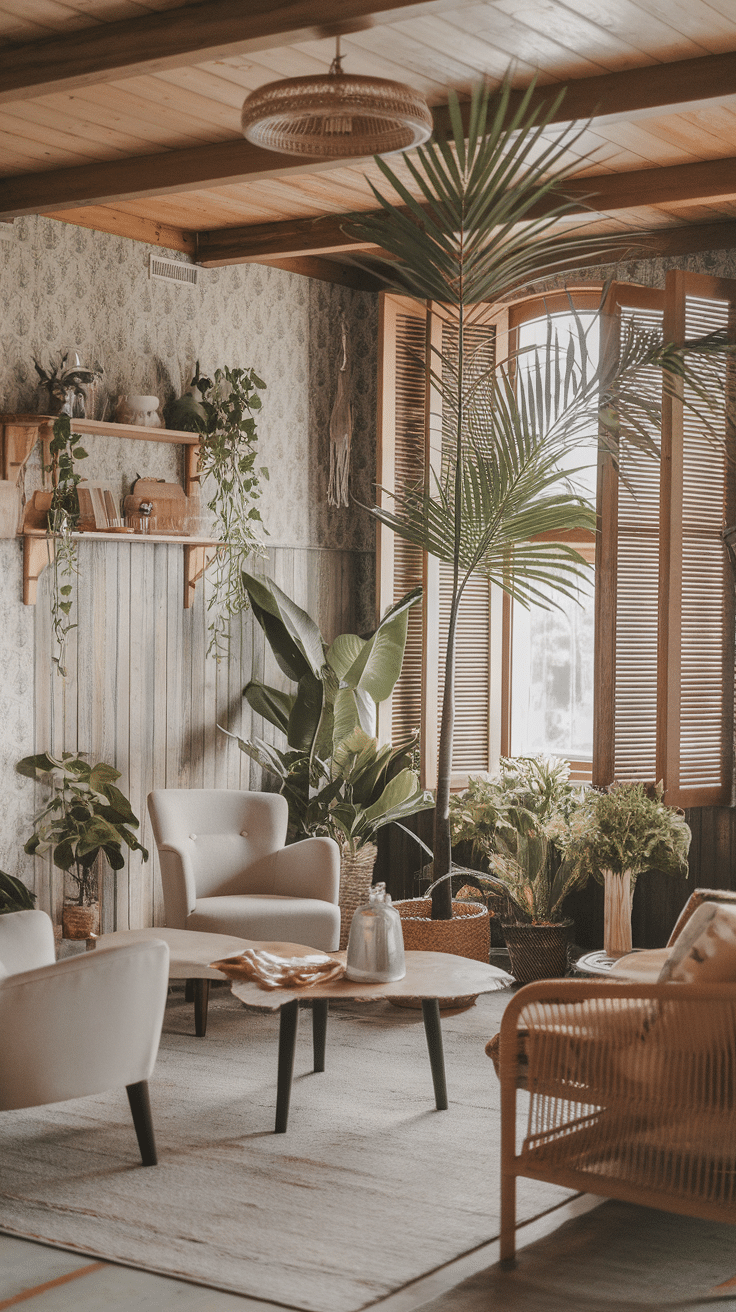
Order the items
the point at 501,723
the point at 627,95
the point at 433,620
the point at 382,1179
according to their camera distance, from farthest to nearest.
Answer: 1. the point at 501,723
2. the point at 433,620
3. the point at 627,95
4. the point at 382,1179

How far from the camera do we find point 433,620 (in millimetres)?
6191

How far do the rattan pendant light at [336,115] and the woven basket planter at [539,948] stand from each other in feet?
10.7

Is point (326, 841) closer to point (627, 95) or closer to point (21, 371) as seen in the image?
point (21, 371)

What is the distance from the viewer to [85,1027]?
3480 mm

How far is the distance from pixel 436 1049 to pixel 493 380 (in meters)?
2.30

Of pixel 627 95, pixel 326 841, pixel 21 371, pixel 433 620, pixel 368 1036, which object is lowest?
pixel 368 1036

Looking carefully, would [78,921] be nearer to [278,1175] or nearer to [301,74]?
[278,1175]

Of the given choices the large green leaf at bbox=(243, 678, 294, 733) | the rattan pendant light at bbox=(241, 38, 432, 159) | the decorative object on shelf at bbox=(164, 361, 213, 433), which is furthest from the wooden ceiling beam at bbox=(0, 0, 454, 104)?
the large green leaf at bbox=(243, 678, 294, 733)

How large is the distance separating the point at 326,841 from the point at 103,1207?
2068 mm

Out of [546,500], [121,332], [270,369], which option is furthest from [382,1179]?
[270,369]

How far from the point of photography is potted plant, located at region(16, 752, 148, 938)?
209 inches

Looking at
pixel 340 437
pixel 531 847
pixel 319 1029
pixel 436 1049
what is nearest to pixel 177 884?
pixel 319 1029

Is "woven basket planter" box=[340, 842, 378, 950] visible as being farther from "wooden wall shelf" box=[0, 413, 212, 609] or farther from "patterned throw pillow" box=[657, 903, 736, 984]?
"patterned throw pillow" box=[657, 903, 736, 984]

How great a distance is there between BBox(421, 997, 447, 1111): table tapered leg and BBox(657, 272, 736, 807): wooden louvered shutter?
76.1 inches
